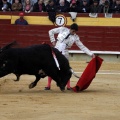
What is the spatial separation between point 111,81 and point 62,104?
12.2 feet

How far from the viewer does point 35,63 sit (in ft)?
31.2

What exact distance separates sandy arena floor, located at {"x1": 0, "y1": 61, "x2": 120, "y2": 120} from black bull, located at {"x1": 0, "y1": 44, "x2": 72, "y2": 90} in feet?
0.95

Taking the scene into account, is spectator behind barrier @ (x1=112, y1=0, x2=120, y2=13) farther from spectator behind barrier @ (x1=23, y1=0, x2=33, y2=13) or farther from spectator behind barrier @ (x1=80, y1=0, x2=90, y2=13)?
spectator behind barrier @ (x1=23, y1=0, x2=33, y2=13)

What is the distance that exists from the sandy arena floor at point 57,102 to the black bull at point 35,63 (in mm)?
289

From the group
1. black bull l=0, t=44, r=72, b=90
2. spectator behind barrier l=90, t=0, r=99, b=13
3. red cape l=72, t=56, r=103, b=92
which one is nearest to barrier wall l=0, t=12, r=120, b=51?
spectator behind barrier l=90, t=0, r=99, b=13

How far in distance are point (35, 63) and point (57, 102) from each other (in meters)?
1.21

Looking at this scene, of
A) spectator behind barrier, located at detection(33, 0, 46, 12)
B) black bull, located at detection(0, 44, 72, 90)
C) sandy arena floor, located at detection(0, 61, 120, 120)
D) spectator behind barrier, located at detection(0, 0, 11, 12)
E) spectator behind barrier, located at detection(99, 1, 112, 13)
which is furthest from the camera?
spectator behind barrier, located at detection(0, 0, 11, 12)

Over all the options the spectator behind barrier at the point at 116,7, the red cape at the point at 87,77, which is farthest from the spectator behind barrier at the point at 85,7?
the red cape at the point at 87,77

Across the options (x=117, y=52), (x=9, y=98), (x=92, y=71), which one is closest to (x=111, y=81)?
(x=92, y=71)

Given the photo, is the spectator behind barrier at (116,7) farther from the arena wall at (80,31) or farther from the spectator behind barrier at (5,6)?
the spectator behind barrier at (5,6)

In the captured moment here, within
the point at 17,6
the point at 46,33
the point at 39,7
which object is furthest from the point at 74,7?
the point at 17,6

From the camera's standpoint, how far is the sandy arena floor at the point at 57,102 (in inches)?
286

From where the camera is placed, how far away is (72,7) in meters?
16.7

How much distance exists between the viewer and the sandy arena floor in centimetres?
727
